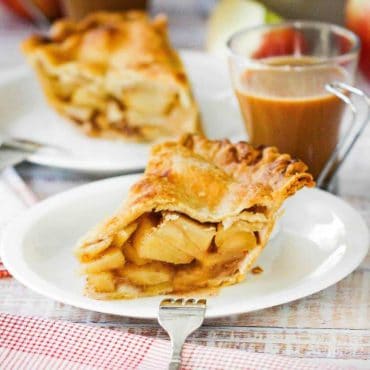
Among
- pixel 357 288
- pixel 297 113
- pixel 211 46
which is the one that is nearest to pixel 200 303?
pixel 357 288

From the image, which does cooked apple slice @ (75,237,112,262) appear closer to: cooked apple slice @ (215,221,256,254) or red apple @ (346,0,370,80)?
cooked apple slice @ (215,221,256,254)

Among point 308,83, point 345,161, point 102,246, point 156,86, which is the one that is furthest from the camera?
point 156,86

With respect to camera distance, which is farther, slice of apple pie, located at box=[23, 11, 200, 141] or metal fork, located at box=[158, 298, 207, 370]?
slice of apple pie, located at box=[23, 11, 200, 141]

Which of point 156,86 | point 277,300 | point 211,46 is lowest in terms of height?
point 211,46

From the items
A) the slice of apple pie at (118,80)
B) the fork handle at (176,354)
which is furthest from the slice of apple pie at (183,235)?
the slice of apple pie at (118,80)

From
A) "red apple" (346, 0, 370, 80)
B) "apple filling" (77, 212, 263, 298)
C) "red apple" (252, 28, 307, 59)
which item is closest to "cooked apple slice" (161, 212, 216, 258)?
"apple filling" (77, 212, 263, 298)

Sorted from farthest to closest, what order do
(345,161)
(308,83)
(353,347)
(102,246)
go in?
(345,161)
(308,83)
(102,246)
(353,347)

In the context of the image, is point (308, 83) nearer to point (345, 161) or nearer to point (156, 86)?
point (345, 161)
